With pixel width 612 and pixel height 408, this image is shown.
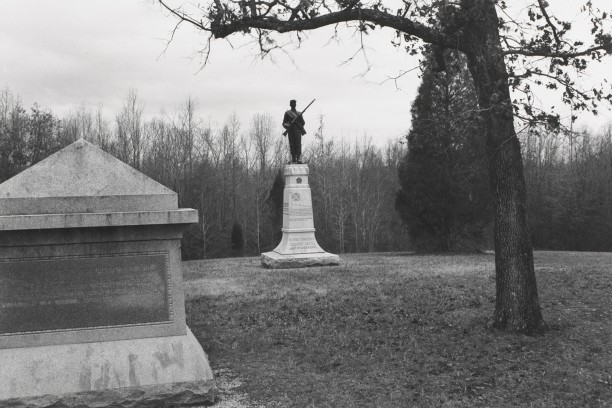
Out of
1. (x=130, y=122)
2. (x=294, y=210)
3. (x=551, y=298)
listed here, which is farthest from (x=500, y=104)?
(x=130, y=122)

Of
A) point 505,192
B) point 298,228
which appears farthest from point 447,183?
point 505,192

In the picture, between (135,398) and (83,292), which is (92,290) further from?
(135,398)

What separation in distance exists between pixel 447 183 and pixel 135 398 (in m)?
15.6

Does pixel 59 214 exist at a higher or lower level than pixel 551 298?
higher

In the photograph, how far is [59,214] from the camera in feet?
15.3

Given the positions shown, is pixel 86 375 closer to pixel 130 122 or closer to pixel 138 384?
pixel 138 384

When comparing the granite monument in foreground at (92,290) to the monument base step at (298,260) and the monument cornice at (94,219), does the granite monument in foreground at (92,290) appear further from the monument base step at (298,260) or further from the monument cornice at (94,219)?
the monument base step at (298,260)

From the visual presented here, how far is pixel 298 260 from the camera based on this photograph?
14305mm

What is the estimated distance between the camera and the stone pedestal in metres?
14.8

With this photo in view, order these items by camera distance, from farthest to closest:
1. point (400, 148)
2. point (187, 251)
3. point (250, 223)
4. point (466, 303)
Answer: point (400, 148) < point (250, 223) < point (187, 251) < point (466, 303)

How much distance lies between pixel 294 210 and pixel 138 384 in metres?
11.0

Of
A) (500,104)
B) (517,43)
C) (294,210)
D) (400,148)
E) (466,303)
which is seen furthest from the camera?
(400,148)

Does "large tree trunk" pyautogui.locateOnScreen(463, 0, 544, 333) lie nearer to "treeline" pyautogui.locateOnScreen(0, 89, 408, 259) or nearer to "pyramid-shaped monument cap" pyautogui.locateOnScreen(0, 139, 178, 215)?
"pyramid-shaped monument cap" pyautogui.locateOnScreen(0, 139, 178, 215)

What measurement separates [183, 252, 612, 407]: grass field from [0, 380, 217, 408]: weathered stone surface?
18.2 inches
